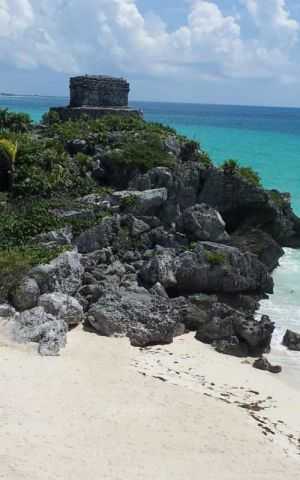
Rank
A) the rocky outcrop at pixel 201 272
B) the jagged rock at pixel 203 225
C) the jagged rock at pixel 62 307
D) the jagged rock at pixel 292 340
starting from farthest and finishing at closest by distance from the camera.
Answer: the jagged rock at pixel 203 225 → the rocky outcrop at pixel 201 272 → the jagged rock at pixel 292 340 → the jagged rock at pixel 62 307

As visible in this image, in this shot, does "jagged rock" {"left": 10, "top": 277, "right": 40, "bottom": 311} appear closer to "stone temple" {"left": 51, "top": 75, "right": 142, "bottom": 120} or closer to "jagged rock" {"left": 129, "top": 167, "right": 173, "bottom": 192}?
"jagged rock" {"left": 129, "top": 167, "right": 173, "bottom": 192}

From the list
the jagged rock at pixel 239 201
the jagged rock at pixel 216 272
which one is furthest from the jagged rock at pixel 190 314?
the jagged rock at pixel 239 201

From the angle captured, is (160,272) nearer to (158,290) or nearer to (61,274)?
(158,290)

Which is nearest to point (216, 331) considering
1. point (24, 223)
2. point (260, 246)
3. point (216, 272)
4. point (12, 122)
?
point (216, 272)

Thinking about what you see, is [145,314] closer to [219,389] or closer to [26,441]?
[219,389]

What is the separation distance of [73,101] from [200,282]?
947 inches

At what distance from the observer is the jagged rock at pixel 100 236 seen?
21.5 meters

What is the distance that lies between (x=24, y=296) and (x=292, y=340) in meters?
7.85

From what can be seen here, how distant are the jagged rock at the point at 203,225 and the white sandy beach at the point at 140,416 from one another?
8727 millimetres

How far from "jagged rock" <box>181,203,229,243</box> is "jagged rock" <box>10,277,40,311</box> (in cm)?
915

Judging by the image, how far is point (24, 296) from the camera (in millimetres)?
16766

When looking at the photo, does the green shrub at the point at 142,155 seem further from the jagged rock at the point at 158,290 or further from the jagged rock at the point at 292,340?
the jagged rock at the point at 292,340

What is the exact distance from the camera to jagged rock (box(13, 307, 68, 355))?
14.9 meters

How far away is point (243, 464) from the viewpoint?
11.0 meters
